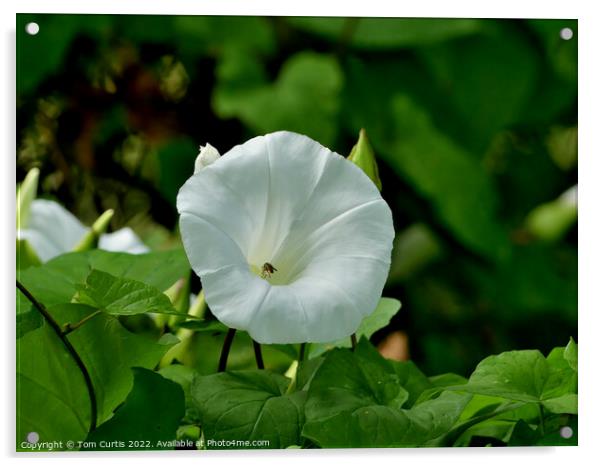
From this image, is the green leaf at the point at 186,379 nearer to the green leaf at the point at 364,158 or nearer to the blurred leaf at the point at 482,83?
the green leaf at the point at 364,158

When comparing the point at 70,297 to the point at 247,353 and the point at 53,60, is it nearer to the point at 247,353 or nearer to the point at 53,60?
the point at 247,353

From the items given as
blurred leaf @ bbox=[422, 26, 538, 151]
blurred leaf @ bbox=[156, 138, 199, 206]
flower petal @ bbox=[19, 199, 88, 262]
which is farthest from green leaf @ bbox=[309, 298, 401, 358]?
blurred leaf @ bbox=[422, 26, 538, 151]

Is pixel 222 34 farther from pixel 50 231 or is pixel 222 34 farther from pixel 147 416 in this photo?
pixel 147 416

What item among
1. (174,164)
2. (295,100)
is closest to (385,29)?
(295,100)

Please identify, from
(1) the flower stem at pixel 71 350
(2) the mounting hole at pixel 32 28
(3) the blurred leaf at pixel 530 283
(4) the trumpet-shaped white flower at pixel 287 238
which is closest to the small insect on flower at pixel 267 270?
(4) the trumpet-shaped white flower at pixel 287 238

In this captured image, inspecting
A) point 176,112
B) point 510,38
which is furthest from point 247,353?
point 510,38

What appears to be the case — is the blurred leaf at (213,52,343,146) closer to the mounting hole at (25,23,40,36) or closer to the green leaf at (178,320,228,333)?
the mounting hole at (25,23,40,36)
